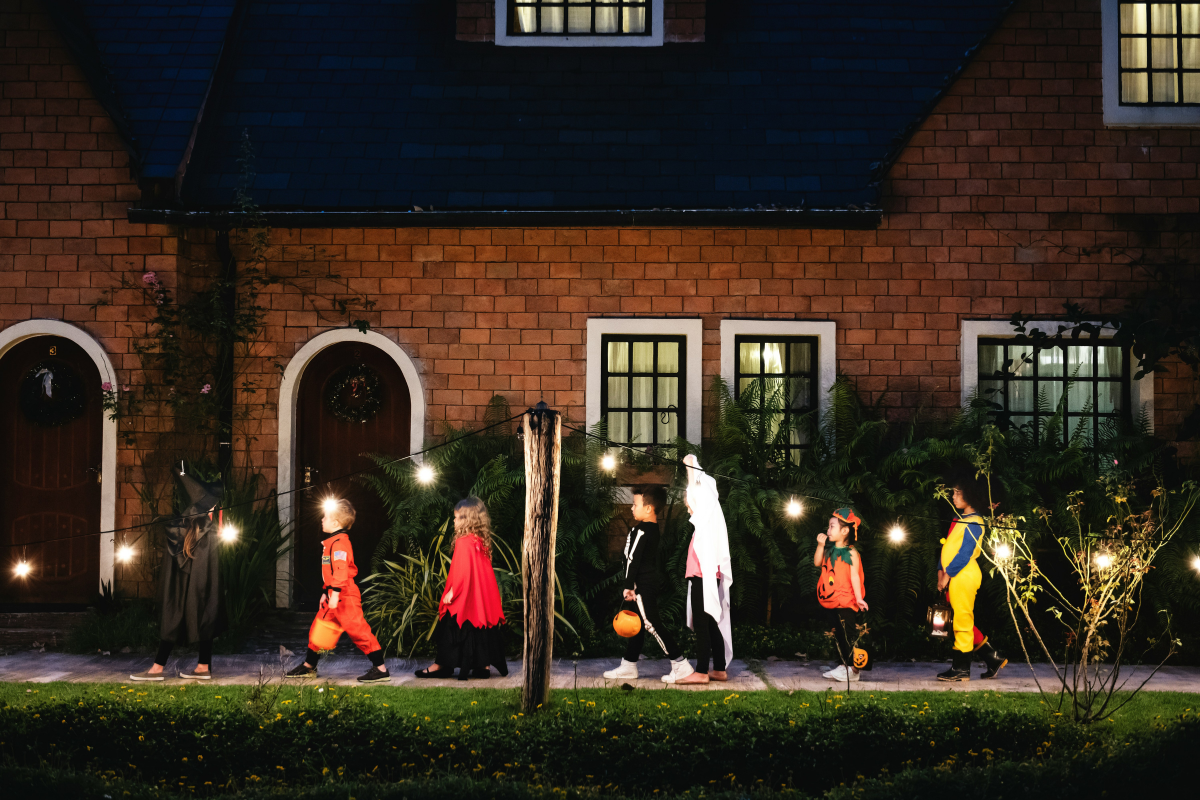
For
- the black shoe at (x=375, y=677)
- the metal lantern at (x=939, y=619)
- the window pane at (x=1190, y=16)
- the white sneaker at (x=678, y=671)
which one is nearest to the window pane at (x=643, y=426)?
the white sneaker at (x=678, y=671)

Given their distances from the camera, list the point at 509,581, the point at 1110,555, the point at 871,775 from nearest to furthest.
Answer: the point at 871,775 → the point at 1110,555 → the point at 509,581

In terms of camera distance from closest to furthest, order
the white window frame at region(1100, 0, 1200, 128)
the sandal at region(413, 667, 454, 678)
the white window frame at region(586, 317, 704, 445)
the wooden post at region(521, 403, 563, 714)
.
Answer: the wooden post at region(521, 403, 563, 714), the sandal at region(413, 667, 454, 678), the white window frame at region(1100, 0, 1200, 128), the white window frame at region(586, 317, 704, 445)

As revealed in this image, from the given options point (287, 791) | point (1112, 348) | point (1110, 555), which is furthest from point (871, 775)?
point (1112, 348)

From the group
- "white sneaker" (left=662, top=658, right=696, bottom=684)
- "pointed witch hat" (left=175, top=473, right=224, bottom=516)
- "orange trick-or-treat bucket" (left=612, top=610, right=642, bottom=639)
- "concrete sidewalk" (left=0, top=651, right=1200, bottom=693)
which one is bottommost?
"concrete sidewalk" (left=0, top=651, right=1200, bottom=693)

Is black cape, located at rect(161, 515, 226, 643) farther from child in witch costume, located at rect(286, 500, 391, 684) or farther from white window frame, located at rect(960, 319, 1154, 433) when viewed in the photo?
white window frame, located at rect(960, 319, 1154, 433)

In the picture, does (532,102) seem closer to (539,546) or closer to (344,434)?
(344,434)

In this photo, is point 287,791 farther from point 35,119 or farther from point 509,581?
point 35,119

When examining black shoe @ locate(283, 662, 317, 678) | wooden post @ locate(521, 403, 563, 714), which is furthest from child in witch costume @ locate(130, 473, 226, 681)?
wooden post @ locate(521, 403, 563, 714)

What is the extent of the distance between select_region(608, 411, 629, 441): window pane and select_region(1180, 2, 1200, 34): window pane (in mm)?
6889

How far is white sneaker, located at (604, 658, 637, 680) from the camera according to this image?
7898 millimetres

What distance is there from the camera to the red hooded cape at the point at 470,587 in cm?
786

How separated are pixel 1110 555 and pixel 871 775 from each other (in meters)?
2.10

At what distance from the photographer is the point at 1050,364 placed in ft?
33.9

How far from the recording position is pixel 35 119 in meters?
9.84
